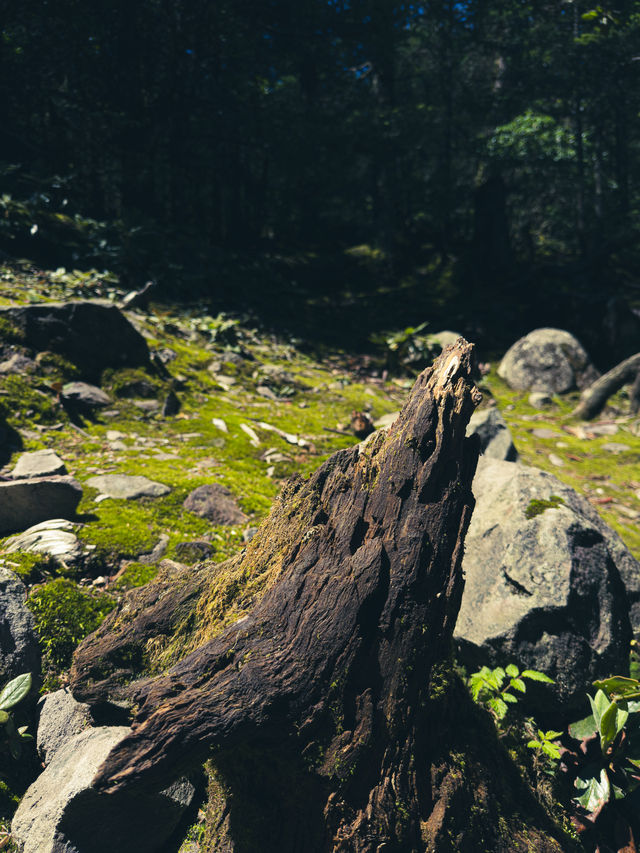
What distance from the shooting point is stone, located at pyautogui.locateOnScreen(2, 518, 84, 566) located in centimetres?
315

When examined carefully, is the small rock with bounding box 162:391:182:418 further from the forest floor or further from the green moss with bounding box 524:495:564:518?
the green moss with bounding box 524:495:564:518

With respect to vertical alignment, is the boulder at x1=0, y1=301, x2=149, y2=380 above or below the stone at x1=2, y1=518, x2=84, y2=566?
above

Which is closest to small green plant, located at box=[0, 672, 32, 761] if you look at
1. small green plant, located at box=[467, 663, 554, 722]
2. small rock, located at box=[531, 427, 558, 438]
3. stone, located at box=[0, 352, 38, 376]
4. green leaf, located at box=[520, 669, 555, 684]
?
small green plant, located at box=[467, 663, 554, 722]

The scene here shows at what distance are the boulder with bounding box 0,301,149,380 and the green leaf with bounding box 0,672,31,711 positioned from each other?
431 cm

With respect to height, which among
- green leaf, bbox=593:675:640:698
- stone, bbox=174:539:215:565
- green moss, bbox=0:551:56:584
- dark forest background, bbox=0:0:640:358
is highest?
dark forest background, bbox=0:0:640:358

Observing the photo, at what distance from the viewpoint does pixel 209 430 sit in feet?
19.0

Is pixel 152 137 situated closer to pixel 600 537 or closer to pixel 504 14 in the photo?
pixel 504 14

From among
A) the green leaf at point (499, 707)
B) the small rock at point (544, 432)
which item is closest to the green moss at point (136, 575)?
the green leaf at point (499, 707)

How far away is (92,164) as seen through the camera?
12.2 metres

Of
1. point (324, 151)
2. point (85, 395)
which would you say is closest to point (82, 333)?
point (85, 395)

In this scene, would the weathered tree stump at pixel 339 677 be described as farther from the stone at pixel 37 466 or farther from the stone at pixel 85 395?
the stone at pixel 85 395

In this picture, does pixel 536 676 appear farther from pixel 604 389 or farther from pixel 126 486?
pixel 604 389

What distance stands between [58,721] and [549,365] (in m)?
10.6

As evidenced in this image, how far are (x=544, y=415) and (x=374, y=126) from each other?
1048 cm
